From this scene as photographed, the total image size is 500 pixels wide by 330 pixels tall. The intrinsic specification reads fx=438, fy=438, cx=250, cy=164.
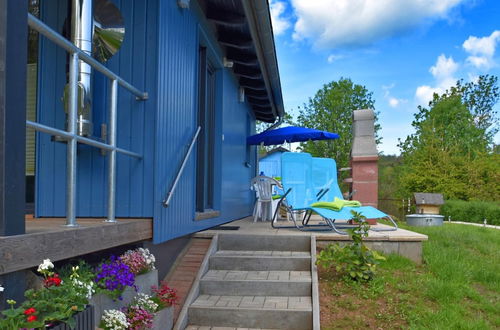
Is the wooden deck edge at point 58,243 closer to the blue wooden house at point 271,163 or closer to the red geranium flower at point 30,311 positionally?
the red geranium flower at point 30,311

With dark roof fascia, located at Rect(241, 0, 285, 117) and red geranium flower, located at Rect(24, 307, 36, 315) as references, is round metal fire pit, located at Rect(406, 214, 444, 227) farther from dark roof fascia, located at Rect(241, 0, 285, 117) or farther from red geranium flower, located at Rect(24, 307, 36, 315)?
red geranium flower, located at Rect(24, 307, 36, 315)

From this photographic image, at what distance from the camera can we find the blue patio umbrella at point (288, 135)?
773cm

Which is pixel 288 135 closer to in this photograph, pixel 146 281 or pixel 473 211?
pixel 146 281

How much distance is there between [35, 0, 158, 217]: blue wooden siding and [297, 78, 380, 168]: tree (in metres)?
17.6

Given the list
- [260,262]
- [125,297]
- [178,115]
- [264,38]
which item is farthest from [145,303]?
[264,38]

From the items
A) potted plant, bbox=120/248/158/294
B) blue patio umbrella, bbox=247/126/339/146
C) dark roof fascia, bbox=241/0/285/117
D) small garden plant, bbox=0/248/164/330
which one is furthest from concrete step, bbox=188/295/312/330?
blue patio umbrella, bbox=247/126/339/146

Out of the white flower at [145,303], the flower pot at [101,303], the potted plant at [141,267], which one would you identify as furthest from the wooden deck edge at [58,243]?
the white flower at [145,303]

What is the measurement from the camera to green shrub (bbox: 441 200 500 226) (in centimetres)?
1485

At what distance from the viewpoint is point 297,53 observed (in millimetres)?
25438

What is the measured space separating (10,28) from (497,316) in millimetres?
3600

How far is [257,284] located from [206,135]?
2.20m

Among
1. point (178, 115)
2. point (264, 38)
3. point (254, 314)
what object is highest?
point (264, 38)

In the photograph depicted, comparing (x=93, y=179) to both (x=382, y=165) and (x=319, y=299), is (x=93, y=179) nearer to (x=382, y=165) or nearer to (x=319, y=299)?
(x=319, y=299)

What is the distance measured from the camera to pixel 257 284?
3.57 metres
